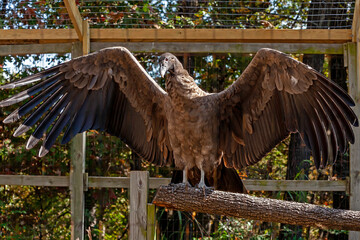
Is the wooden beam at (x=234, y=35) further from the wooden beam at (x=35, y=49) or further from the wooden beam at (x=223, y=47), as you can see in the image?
the wooden beam at (x=35, y=49)

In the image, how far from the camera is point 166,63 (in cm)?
355

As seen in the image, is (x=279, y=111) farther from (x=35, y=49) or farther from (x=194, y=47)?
(x=35, y=49)

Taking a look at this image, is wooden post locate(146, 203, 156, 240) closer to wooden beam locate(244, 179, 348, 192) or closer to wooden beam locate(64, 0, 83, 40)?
wooden beam locate(244, 179, 348, 192)

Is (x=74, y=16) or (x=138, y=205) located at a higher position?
(x=74, y=16)

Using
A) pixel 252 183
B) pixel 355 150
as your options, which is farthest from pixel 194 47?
pixel 355 150

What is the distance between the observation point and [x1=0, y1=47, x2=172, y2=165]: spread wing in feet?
12.2

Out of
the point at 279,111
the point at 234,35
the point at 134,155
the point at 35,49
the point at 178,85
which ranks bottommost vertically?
the point at 134,155

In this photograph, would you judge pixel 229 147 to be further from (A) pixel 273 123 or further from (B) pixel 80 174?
(B) pixel 80 174

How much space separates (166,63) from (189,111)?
1.35ft

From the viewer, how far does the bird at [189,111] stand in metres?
3.40

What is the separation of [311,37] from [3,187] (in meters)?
3.76

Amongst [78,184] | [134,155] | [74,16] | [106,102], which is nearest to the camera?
[106,102]

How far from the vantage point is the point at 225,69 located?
5.36 m

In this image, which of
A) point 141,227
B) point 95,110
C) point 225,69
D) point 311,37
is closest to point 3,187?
point 95,110
